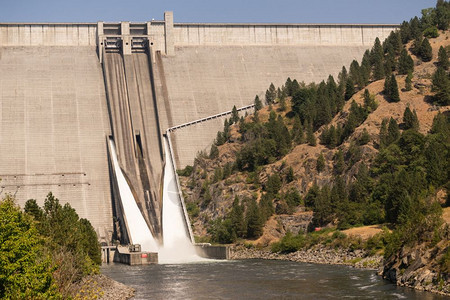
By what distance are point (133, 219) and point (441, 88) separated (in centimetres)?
4472

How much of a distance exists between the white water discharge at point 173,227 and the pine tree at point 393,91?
32.5m

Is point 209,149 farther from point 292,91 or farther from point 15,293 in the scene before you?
point 15,293

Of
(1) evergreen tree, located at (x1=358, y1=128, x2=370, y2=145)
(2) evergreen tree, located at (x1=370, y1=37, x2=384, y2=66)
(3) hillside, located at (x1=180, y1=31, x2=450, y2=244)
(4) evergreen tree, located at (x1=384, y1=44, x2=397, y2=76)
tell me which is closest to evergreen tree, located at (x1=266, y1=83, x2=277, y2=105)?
(3) hillside, located at (x1=180, y1=31, x2=450, y2=244)

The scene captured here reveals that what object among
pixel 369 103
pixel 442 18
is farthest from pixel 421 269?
pixel 442 18

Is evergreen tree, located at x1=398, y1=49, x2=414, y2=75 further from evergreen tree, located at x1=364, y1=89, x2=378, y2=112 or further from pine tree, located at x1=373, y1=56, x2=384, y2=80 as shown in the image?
evergreen tree, located at x1=364, y1=89, x2=378, y2=112

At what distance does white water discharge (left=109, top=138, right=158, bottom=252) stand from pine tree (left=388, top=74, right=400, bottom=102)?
123 ft

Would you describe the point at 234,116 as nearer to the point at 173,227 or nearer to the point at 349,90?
the point at 349,90

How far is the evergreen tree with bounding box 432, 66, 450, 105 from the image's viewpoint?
10694 centimetres

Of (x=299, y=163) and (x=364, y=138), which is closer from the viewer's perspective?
(x=364, y=138)

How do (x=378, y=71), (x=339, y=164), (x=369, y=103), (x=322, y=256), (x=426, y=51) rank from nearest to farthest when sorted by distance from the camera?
(x=322, y=256) < (x=339, y=164) < (x=369, y=103) < (x=378, y=71) < (x=426, y=51)

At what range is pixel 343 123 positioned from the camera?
4281 inches

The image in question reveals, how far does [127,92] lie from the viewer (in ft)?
407

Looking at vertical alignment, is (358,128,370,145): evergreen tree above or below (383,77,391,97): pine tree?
below

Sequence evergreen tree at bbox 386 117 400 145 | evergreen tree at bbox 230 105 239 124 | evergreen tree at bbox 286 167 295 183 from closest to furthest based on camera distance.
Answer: evergreen tree at bbox 386 117 400 145 < evergreen tree at bbox 286 167 295 183 < evergreen tree at bbox 230 105 239 124
